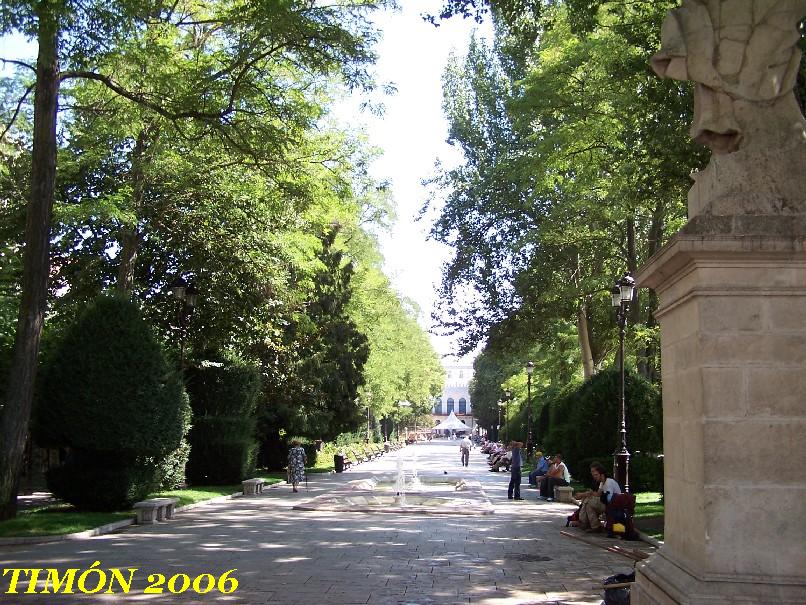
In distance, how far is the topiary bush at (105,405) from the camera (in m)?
17.9

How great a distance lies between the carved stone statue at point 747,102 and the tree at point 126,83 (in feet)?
37.8

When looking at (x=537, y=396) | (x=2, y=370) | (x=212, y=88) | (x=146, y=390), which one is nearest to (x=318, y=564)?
(x=146, y=390)

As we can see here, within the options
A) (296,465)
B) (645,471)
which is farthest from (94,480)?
(645,471)

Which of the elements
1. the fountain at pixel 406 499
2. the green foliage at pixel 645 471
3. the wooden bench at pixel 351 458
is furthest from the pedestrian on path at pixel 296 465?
the wooden bench at pixel 351 458

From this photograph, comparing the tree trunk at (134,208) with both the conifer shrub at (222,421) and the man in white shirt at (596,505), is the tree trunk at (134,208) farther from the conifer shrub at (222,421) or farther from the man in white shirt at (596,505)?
the man in white shirt at (596,505)

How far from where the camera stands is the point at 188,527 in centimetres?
1680

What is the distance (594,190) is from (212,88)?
14.1 metres

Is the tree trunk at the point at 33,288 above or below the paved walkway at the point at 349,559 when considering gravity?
above

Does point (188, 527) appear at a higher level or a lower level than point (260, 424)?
lower

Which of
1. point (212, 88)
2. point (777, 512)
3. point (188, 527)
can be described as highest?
point (212, 88)

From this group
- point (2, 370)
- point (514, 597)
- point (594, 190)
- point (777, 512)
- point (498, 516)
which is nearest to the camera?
point (777, 512)

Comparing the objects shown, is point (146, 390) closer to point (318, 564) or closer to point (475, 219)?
point (318, 564)

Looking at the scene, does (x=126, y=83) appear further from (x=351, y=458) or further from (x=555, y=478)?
(x=351, y=458)

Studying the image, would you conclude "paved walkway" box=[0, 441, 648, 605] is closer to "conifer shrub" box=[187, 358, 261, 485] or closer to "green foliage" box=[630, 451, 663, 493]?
"green foliage" box=[630, 451, 663, 493]
